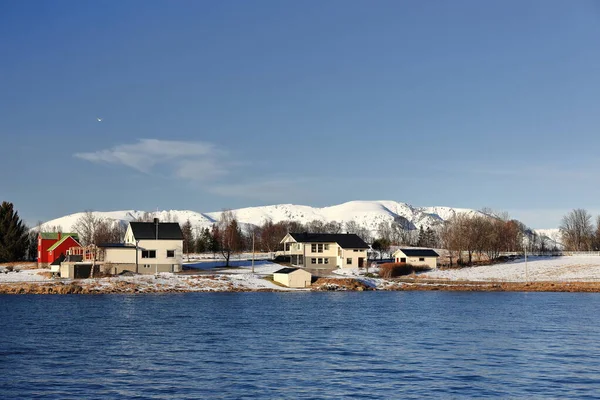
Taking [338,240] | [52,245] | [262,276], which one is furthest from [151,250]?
[338,240]

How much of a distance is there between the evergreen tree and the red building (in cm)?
877

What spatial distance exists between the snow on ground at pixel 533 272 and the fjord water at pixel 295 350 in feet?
120

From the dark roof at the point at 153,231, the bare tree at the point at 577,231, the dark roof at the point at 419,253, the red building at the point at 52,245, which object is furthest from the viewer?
the bare tree at the point at 577,231

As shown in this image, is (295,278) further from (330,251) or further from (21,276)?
(21,276)

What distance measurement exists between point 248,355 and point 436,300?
132 feet

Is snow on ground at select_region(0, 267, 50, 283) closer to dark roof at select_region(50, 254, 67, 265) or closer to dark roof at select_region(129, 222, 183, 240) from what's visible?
dark roof at select_region(50, 254, 67, 265)

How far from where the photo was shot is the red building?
Result: 333 feet

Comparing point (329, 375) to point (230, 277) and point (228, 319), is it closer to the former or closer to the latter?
point (228, 319)

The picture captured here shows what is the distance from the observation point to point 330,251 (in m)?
114

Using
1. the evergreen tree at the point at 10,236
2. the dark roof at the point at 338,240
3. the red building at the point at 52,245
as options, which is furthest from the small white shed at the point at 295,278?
the evergreen tree at the point at 10,236

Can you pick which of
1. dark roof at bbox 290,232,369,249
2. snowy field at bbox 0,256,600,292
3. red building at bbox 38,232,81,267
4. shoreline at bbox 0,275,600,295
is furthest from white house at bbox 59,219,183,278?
dark roof at bbox 290,232,369,249

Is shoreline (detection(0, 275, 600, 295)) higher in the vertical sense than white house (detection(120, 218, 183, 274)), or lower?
lower

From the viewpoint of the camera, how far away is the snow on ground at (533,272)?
98.6 meters

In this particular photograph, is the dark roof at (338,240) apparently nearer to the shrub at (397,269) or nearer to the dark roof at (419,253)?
the dark roof at (419,253)
